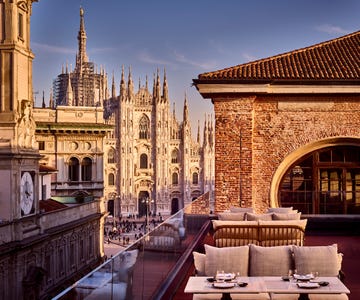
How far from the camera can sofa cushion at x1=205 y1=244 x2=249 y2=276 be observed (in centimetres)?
677

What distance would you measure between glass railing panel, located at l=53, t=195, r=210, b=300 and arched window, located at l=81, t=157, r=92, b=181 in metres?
34.6

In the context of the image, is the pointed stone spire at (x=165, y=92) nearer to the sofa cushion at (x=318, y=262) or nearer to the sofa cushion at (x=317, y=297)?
the sofa cushion at (x=318, y=262)

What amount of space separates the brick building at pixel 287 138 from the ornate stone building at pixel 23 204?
35.8ft

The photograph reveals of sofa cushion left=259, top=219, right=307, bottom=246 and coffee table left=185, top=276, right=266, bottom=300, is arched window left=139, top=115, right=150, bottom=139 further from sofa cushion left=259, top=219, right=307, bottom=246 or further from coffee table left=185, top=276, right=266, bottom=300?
coffee table left=185, top=276, right=266, bottom=300

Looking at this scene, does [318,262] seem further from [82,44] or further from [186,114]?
[82,44]

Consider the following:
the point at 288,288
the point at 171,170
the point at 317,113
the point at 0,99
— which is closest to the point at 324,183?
the point at 317,113

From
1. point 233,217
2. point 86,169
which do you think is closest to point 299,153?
point 233,217

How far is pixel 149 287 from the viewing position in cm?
704

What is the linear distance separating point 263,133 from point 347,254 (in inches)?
186

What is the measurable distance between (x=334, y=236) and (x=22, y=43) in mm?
19040

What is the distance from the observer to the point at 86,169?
4622 cm

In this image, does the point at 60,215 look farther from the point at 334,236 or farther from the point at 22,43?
the point at 334,236

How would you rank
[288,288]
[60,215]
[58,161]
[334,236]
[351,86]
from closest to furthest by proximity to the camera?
[288,288], [334,236], [351,86], [60,215], [58,161]

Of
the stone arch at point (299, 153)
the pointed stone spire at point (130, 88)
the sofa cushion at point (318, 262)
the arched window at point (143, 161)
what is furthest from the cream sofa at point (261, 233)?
the arched window at point (143, 161)
